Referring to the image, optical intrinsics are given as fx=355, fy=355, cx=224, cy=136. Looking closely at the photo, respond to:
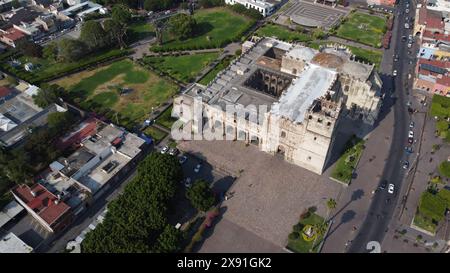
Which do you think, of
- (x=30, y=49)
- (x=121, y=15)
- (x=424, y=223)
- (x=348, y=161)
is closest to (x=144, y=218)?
(x=348, y=161)

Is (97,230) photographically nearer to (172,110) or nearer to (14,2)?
(172,110)

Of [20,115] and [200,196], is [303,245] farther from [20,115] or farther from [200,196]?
[20,115]

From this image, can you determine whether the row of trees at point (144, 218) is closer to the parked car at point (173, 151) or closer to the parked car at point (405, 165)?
the parked car at point (173, 151)

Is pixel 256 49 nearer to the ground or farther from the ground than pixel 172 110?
farther from the ground

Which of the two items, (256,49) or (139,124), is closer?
(139,124)

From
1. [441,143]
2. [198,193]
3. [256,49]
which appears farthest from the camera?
[256,49]

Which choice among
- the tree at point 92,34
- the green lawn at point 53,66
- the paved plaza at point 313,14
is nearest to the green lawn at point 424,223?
the paved plaza at point 313,14

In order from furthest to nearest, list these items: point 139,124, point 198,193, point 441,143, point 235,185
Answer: point 139,124, point 441,143, point 235,185, point 198,193

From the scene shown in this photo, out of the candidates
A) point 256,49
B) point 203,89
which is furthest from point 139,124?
point 256,49
